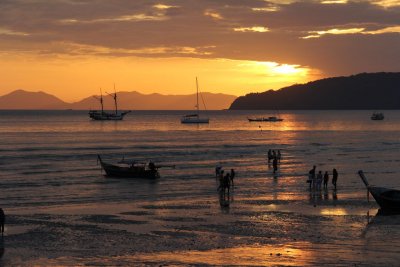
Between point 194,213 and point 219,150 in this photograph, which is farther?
point 219,150

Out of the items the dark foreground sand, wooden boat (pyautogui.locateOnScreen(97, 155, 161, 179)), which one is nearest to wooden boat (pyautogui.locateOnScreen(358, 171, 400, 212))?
the dark foreground sand

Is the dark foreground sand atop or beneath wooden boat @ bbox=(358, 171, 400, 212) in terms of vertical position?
beneath

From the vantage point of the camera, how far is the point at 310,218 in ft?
105

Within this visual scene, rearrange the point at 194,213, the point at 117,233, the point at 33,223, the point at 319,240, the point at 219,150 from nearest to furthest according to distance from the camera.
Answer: the point at 319,240 < the point at 117,233 < the point at 33,223 < the point at 194,213 < the point at 219,150

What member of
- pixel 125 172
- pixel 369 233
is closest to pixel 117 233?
pixel 369 233

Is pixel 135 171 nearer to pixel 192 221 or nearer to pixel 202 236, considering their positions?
pixel 192 221

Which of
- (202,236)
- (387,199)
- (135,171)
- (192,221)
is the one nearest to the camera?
(202,236)

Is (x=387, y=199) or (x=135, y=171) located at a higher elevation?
(x=135, y=171)

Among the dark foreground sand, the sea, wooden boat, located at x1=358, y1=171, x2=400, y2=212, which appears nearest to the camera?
the dark foreground sand

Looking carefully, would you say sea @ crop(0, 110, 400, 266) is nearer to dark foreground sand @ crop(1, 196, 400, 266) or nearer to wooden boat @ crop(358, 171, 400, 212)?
dark foreground sand @ crop(1, 196, 400, 266)

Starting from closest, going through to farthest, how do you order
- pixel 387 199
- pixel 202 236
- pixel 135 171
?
pixel 202 236 → pixel 387 199 → pixel 135 171

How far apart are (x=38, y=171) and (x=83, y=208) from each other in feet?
81.4

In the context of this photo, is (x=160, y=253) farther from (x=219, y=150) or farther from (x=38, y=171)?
(x=219, y=150)

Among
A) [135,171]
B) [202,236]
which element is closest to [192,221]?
[202,236]
